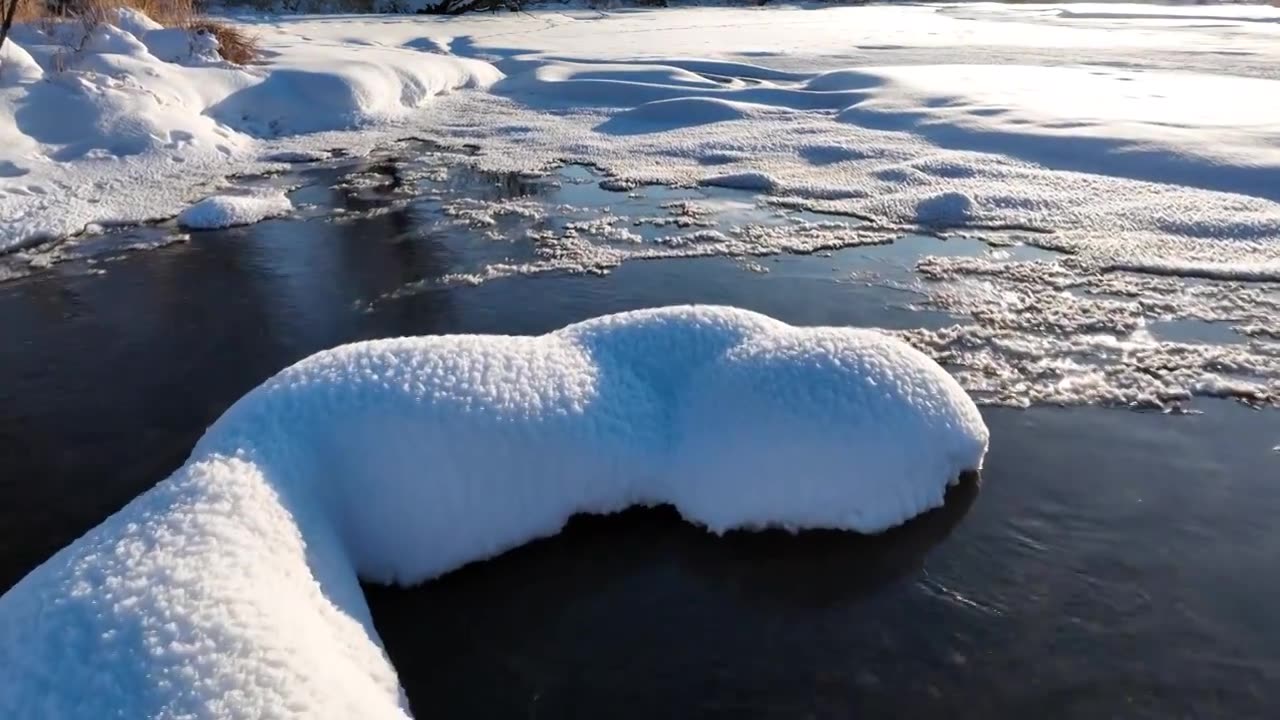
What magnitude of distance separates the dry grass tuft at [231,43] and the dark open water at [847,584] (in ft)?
23.2

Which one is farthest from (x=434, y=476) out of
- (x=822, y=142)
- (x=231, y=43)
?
(x=231, y=43)

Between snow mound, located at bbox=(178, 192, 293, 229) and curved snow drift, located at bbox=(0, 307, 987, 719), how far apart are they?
380cm

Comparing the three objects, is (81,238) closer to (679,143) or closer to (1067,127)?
(679,143)

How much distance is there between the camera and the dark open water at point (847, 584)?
7.39ft

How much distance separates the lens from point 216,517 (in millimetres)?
2211

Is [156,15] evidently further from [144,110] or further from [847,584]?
[847,584]

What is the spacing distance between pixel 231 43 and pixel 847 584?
10.2 meters

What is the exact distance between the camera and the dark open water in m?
2.25

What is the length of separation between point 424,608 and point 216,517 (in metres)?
0.61

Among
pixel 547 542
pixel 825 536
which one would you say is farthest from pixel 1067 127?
pixel 547 542

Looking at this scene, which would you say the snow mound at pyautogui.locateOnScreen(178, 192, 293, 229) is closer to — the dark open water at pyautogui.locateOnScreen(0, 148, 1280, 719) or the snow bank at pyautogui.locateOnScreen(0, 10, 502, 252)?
the snow bank at pyautogui.locateOnScreen(0, 10, 502, 252)

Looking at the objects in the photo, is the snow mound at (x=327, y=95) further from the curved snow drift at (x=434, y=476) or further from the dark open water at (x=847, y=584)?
the curved snow drift at (x=434, y=476)

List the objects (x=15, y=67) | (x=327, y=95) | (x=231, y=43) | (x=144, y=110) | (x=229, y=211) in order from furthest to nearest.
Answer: (x=231, y=43), (x=327, y=95), (x=144, y=110), (x=15, y=67), (x=229, y=211)

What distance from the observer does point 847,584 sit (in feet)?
8.63
